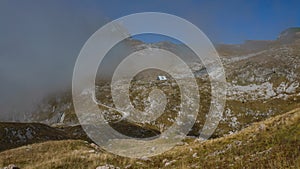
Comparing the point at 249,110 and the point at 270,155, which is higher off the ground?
the point at 270,155

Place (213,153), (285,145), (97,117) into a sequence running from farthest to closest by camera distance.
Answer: (97,117) < (213,153) < (285,145)

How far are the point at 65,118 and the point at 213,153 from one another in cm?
15217

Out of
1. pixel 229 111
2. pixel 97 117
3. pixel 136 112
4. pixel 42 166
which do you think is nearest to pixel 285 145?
pixel 42 166

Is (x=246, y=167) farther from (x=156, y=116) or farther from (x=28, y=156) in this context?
(x=156, y=116)

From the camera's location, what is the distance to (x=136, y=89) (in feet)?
642

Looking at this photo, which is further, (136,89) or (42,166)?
(136,89)

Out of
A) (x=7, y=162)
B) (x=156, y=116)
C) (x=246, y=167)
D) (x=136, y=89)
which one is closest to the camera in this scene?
(x=246, y=167)

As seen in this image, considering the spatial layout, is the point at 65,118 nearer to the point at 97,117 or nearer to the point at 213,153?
the point at 97,117

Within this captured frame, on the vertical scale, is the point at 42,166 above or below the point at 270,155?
below

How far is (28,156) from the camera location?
3566 centimetres

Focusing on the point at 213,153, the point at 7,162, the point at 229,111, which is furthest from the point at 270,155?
the point at 229,111

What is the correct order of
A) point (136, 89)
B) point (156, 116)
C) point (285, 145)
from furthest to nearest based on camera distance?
point (136, 89)
point (156, 116)
point (285, 145)

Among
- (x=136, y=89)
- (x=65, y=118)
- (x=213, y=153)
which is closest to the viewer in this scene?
(x=213, y=153)

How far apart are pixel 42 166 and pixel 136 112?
122943mm
